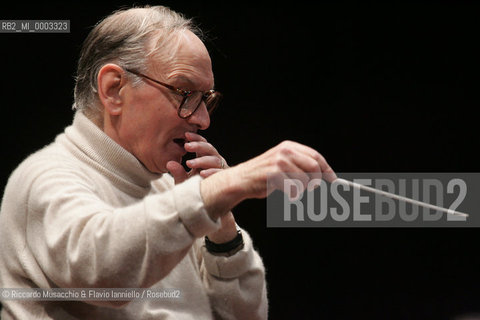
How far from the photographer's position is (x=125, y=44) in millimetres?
1527

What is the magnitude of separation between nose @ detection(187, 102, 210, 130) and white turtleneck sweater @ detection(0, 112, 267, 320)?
0.16m

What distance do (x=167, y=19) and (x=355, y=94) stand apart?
1.01 meters

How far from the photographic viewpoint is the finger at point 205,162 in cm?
150

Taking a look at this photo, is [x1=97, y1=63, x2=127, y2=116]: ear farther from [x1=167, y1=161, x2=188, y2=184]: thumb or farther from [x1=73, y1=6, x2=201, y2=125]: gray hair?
[x1=167, y1=161, x2=188, y2=184]: thumb

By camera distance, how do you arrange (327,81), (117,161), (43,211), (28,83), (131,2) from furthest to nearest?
→ 1. (327,81)
2. (131,2)
3. (28,83)
4. (117,161)
5. (43,211)

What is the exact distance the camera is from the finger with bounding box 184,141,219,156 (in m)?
1.50

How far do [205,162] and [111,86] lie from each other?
0.29 metres

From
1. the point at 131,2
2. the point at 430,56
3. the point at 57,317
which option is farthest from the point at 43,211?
the point at 430,56

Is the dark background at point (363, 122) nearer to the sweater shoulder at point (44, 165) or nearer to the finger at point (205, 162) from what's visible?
the finger at point (205, 162)

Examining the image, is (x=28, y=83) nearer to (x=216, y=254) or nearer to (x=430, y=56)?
(x=216, y=254)

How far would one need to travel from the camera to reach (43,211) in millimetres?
1236

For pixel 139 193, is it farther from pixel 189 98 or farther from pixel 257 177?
pixel 257 177

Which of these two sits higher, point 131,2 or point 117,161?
point 131,2

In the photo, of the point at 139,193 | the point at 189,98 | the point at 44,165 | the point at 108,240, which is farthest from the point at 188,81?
the point at 108,240
